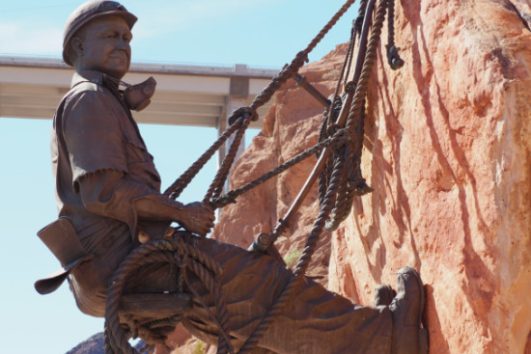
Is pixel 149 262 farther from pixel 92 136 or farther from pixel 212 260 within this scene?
pixel 92 136

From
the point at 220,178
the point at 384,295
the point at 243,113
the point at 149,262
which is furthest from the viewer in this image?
the point at 243,113

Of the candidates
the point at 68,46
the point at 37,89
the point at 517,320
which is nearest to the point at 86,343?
the point at 37,89

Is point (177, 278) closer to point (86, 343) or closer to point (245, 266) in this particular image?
point (245, 266)

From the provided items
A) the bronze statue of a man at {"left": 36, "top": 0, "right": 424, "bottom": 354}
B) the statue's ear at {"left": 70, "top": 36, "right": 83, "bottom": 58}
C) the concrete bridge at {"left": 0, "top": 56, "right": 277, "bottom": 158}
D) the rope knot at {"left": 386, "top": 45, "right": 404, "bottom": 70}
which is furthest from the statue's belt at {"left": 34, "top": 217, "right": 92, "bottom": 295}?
the concrete bridge at {"left": 0, "top": 56, "right": 277, "bottom": 158}

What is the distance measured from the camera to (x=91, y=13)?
8469 millimetres

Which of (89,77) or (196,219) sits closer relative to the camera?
(196,219)

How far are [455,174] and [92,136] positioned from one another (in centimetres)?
196

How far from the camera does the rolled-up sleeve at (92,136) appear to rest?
309 inches

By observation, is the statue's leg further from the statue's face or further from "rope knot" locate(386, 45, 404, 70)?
"rope knot" locate(386, 45, 404, 70)

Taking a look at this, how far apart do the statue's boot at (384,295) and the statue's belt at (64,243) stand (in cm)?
162

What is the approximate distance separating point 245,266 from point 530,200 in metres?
1.60

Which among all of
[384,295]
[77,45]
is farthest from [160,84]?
[384,295]

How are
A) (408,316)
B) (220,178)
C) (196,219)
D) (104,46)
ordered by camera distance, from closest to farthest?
(196,219)
(408,316)
(104,46)
(220,178)

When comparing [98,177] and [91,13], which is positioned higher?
[91,13]
